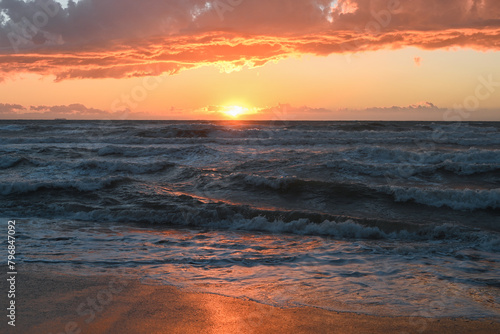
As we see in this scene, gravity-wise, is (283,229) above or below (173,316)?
below

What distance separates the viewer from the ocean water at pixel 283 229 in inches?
211

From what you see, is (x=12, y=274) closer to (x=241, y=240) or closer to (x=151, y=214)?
(x=241, y=240)

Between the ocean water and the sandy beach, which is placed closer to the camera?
the sandy beach

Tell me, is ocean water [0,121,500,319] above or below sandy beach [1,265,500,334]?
below

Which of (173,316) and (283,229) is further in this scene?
(283,229)

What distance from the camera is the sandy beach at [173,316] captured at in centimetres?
408

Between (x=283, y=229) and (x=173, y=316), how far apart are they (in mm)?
4904

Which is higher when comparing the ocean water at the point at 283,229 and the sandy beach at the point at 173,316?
the sandy beach at the point at 173,316

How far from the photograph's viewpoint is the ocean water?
5.35 meters

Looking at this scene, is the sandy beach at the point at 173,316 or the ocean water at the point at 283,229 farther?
the ocean water at the point at 283,229

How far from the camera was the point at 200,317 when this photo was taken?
4336 mm

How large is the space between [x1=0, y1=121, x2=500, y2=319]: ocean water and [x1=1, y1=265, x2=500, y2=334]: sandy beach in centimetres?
25

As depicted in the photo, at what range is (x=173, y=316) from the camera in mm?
4371

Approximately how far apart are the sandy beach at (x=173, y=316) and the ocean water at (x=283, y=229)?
0.25 m
